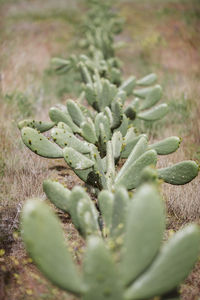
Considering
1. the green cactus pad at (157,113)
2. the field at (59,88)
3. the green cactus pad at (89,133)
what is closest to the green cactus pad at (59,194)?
the field at (59,88)

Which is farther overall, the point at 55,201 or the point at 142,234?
the point at 55,201

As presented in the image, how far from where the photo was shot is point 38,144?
5.01 ft

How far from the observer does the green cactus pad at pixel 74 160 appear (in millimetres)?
1372

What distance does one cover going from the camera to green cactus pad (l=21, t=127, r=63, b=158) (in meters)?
1.48

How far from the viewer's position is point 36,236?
760mm

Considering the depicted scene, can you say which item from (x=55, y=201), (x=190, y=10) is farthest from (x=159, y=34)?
(x=55, y=201)

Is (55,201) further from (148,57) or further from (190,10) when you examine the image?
(190,10)

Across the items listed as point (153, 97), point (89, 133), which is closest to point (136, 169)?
point (89, 133)

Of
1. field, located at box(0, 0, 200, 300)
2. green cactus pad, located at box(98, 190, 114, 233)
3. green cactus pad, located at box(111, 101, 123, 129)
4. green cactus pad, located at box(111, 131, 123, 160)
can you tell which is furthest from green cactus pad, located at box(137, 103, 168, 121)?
green cactus pad, located at box(98, 190, 114, 233)

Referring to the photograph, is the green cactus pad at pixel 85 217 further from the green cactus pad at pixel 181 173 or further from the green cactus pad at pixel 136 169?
the green cactus pad at pixel 181 173

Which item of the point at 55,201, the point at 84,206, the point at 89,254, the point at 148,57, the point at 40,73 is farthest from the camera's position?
the point at 148,57

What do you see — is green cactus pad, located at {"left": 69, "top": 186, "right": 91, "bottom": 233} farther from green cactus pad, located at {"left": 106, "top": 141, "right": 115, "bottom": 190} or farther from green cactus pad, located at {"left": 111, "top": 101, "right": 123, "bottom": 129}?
green cactus pad, located at {"left": 111, "top": 101, "right": 123, "bottom": 129}

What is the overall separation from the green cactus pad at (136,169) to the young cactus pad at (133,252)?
519 mm

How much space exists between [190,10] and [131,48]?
10.6ft
